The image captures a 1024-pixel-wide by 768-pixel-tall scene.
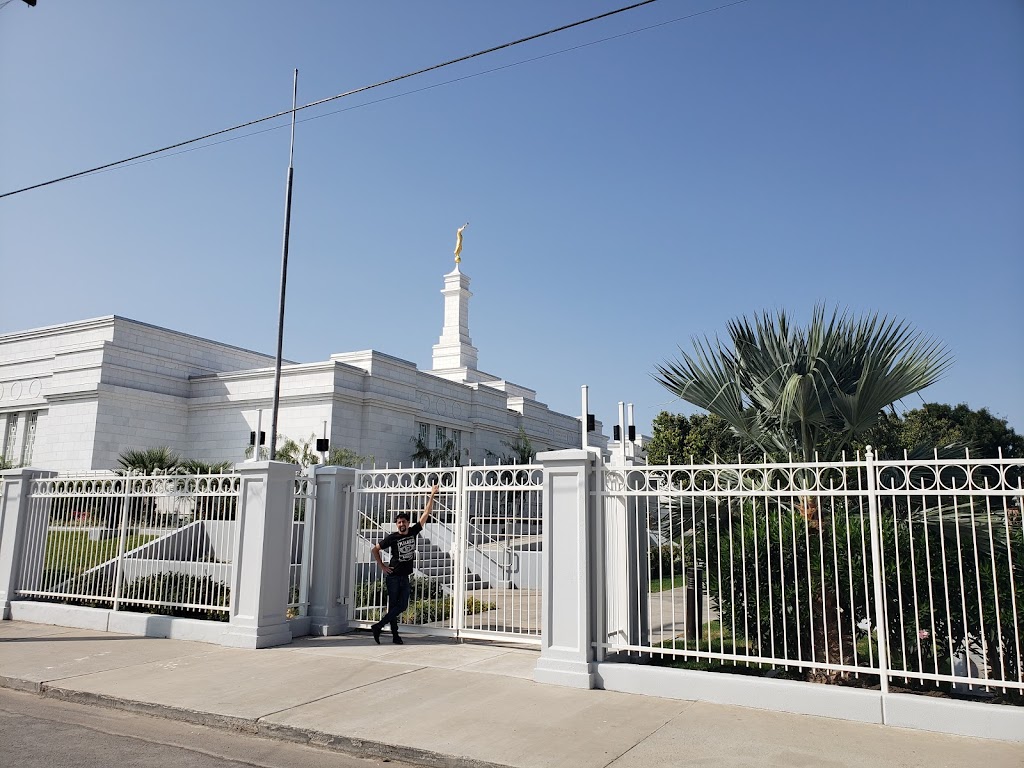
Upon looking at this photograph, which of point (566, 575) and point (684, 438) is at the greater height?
point (684, 438)

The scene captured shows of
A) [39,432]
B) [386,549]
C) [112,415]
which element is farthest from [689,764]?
[39,432]

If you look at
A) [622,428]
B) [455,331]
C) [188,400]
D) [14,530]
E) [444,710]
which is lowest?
[444,710]

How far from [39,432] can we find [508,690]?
3360 cm

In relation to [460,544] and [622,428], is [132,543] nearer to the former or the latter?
[460,544]

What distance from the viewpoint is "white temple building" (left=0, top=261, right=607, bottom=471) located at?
31391 millimetres

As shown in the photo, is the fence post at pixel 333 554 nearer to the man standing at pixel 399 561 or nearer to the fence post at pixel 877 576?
the man standing at pixel 399 561

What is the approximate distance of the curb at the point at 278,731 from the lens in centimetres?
548

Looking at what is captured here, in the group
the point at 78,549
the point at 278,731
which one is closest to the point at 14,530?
the point at 78,549

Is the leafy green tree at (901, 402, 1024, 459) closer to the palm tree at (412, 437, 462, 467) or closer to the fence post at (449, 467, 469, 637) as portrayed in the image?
the palm tree at (412, 437, 462, 467)

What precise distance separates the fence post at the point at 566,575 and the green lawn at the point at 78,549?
6.68m

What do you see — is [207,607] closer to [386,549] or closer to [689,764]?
[386,549]

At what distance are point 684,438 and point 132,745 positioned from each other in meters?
23.6

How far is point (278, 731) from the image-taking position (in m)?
6.15

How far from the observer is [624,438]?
9.25m
